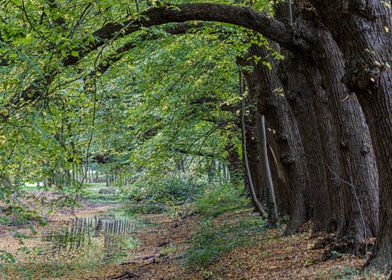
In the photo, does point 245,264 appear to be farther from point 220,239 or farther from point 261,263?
point 220,239

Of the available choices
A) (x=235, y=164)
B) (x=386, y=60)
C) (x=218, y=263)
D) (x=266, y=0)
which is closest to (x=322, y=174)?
(x=218, y=263)

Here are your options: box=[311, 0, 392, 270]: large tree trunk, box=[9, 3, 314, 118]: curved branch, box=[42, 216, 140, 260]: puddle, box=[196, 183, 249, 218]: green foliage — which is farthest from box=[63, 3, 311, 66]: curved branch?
box=[196, 183, 249, 218]: green foliage

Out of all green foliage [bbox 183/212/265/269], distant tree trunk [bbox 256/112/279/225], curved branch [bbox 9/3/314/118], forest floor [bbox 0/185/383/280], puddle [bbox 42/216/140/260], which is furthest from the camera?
puddle [bbox 42/216/140/260]

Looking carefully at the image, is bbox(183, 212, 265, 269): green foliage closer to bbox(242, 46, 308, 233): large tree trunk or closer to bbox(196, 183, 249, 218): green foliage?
bbox(242, 46, 308, 233): large tree trunk

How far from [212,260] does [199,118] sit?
681cm

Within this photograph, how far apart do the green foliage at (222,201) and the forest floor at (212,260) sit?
2.43 metres

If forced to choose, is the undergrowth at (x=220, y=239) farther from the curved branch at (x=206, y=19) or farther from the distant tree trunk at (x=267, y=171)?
the curved branch at (x=206, y=19)

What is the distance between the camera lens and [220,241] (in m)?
13.4

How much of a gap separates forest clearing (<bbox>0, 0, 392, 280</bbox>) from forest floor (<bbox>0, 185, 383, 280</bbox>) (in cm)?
6

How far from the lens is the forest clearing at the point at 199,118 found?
5.63 meters

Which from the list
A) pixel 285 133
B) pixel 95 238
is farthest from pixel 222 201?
pixel 285 133

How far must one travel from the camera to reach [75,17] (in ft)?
21.8

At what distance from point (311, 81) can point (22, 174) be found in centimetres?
551

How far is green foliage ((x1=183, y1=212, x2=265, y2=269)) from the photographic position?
38.6ft
